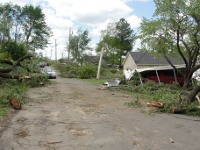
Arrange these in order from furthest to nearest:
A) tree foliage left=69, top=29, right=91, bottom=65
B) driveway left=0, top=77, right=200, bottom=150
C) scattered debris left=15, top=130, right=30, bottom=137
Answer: tree foliage left=69, top=29, right=91, bottom=65
scattered debris left=15, top=130, right=30, bottom=137
driveway left=0, top=77, right=200, bottom=150

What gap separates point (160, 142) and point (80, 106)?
592cm

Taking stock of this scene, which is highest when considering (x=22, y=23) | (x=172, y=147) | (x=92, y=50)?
(x=22, y=23)

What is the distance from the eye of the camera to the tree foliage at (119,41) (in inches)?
2322

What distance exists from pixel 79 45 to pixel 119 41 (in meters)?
8.58

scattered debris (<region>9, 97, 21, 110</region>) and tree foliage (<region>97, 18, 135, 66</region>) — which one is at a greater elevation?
tree foliage (<region>97, 18, 135, 66</region>)

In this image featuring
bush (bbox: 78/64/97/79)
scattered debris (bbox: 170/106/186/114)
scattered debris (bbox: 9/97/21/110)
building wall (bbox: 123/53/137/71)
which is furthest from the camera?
building wall (bbox: 123/53/137/71)

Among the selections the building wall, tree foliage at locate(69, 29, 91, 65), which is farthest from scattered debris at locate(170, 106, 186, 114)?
tree foliage at locate(69, 29, 91, 65)

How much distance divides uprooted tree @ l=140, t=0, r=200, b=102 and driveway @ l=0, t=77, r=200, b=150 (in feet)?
35.5

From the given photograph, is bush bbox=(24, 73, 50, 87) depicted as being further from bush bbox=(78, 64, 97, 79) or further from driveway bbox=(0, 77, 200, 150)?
bush bbox=(78, 64, 97, 79)

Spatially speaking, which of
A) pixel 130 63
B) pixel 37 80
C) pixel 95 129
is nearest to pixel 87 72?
pixel 130 63

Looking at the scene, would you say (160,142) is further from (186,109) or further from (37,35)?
(37,35)

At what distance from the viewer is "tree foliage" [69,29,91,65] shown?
186 ft

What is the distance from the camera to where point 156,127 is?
8.99m

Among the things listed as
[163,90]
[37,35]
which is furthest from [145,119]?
[37,35]
